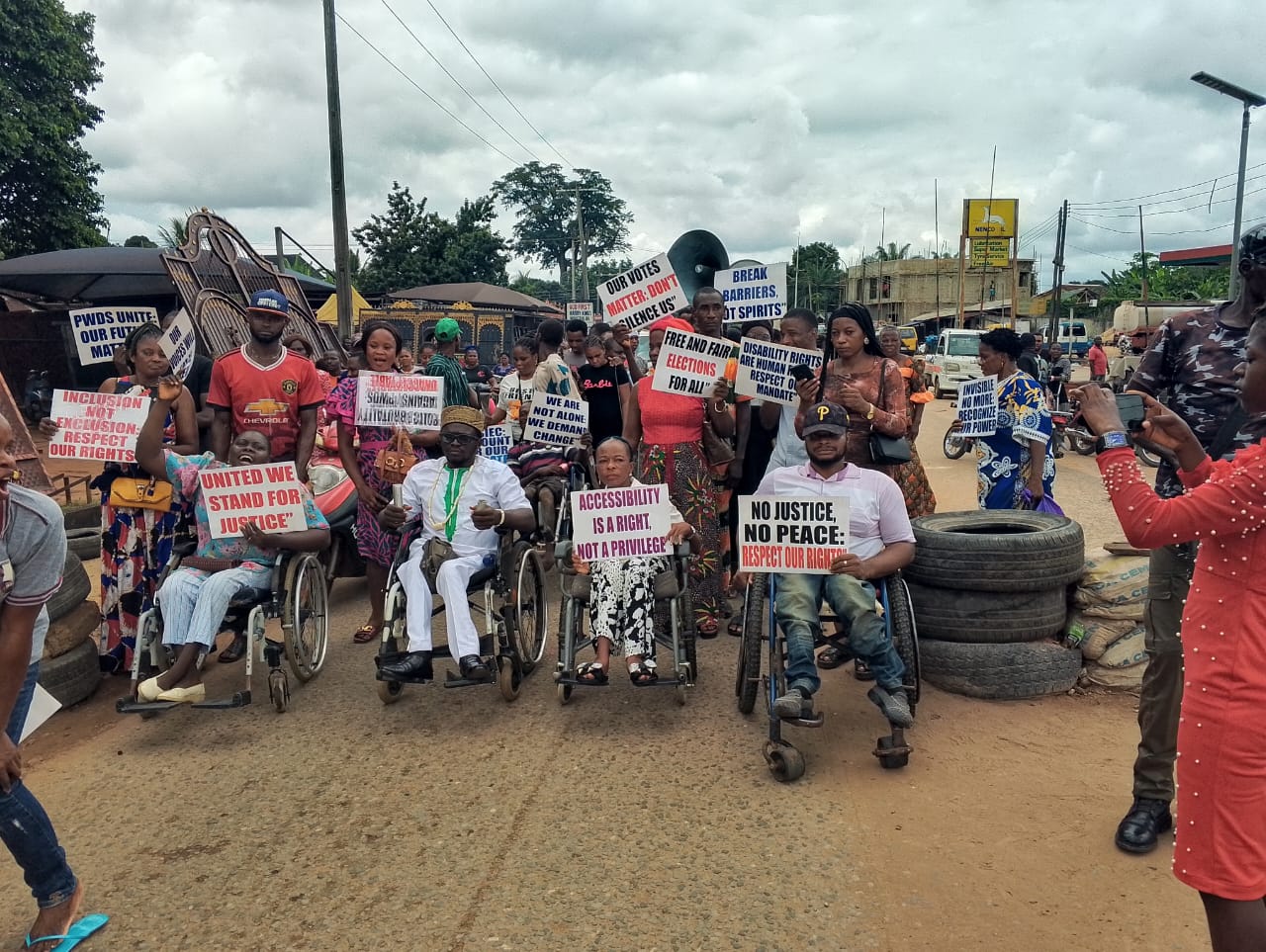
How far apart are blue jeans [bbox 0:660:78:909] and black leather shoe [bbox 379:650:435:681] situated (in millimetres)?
1749

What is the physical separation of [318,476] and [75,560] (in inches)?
71.6

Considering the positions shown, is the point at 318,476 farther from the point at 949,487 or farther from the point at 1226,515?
the point at 949,487

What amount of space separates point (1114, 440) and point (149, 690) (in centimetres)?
400

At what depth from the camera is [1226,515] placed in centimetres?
198

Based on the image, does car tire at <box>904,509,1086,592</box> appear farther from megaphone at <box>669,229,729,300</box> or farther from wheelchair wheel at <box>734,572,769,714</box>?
megaphone at <box>669,229,729,300</box>

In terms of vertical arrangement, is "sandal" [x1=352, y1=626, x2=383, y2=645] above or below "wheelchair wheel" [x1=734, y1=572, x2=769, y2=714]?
below

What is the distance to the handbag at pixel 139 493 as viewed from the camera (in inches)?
188

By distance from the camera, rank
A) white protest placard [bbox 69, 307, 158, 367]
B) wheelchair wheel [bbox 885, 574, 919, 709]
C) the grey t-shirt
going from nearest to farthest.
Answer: the grey t-shirt
wheelchair wheel [bbox 885, 574, 919, 709]
white protest placard [bbox 69, 307, 158, 367]

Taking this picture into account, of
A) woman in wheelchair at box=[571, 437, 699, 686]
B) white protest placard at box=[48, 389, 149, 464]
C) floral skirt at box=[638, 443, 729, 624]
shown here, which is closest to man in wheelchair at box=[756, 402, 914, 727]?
woman in wheelchair at box=[571, 437, 699, 686]

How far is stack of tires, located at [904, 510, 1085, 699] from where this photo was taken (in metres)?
4.49

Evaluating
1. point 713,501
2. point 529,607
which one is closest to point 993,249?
point 713,501

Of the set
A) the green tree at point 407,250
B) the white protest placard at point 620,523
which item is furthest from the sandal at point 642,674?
the green tree at point 407,250

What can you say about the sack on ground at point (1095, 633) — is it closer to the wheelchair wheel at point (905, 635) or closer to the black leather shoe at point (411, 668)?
the wheelchair wheel at point (905, 635)

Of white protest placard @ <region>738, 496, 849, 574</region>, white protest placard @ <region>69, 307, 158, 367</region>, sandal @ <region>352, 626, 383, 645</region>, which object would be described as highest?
white protest placard @ <region>69, 307, 158, 367</region>
